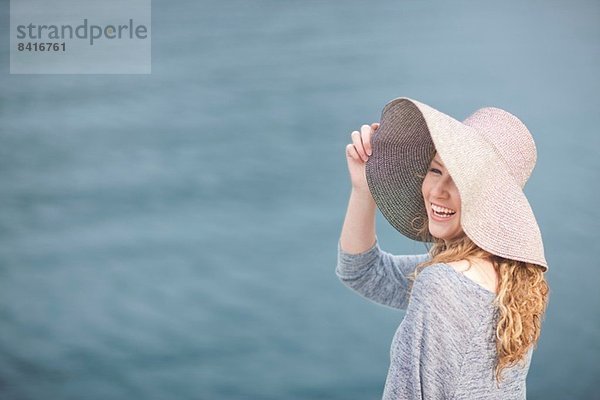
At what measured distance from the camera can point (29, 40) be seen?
3.39 meters

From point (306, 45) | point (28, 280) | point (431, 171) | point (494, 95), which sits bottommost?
point (431, 171)

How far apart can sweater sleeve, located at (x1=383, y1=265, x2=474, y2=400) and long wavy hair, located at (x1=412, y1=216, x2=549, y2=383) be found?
0.06 m

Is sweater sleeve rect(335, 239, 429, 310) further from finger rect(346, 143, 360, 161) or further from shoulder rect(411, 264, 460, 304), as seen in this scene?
shoulder rect(411, 264, 460, 304)

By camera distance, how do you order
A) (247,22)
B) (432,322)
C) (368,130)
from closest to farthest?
1. (432,322)
2. (368,130)
3. (247,22)

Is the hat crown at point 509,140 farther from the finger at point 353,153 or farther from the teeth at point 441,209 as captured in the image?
the finger at point 353,153

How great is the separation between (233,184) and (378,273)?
1.67m

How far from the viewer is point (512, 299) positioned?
141 centimetres

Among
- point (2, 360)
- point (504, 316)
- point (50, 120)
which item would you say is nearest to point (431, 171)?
point (504, 316)

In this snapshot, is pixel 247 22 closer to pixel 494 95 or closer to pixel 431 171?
pixel 494 95

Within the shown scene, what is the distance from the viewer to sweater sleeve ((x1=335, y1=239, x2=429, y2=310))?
5.66 ft

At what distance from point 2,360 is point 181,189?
0.95m
